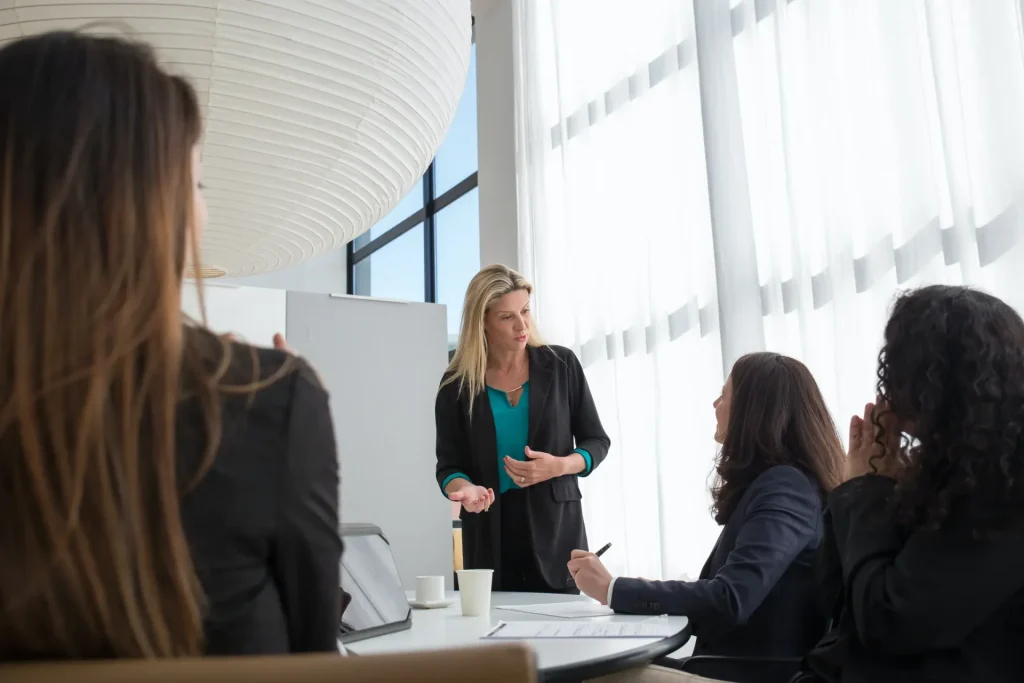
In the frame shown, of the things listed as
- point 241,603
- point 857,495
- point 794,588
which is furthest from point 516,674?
point 794,588

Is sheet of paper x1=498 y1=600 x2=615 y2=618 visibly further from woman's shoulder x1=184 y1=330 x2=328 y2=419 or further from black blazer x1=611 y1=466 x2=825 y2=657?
woman's shoulder x1=184 y1=330 x2=328 y2=419

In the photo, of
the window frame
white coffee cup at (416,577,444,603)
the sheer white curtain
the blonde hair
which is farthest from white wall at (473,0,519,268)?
white coffee cup at (416,577,444,603)

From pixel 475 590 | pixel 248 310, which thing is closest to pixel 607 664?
pixel 475 590

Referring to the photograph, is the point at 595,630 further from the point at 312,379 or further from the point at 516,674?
the point at 516,674

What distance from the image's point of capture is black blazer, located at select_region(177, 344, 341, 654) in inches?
26.3

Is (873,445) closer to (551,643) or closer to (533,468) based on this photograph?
(551,643)

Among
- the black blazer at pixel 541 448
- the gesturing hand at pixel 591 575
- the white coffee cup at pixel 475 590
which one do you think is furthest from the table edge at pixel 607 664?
the black blazer at pixel 541 448

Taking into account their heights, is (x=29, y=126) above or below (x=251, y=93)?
below

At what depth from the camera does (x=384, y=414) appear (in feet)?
12.5

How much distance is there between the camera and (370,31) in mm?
1472

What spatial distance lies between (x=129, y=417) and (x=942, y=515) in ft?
3.49

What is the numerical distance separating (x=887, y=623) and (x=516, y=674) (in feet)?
3.22

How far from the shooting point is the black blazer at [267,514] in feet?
2.19

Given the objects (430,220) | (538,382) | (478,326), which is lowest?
(538,382)
